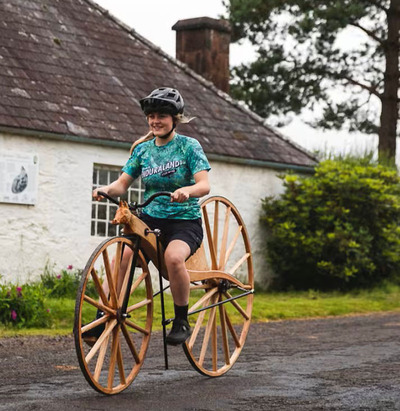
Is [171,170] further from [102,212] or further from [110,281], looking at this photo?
[102,212]

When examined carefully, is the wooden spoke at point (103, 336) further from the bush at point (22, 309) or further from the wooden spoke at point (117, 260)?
the bush at point (22, 309)

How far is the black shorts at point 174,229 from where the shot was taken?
6473 mm

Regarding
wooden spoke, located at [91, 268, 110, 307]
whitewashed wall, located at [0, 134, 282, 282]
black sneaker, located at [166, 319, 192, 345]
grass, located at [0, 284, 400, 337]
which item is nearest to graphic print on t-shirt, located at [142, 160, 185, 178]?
wooden spoke, located at [91, 268, 110, 307]

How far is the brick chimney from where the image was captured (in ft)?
67.7

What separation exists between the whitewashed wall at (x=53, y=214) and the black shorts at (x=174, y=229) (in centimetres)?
755

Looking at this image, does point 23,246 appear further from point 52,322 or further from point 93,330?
point 93,330

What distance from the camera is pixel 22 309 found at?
11070 millimetres

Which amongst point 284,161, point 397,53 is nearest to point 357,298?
point 284,161

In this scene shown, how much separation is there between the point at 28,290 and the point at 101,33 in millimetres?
7909

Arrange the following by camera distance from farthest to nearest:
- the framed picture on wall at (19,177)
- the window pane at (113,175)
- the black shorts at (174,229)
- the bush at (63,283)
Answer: the window pane at (113,175) → the framed picture on wall at (19,177) → the bush at (63,283) → the black shorts at (174,229)

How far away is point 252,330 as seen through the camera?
37.4 feet

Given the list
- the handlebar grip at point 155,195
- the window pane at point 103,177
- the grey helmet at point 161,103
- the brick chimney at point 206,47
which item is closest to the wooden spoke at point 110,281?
the handlebar grip at point 155,195

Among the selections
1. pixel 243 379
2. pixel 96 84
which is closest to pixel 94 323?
pixel 243 379

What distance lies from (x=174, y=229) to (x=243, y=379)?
133 centimetres
